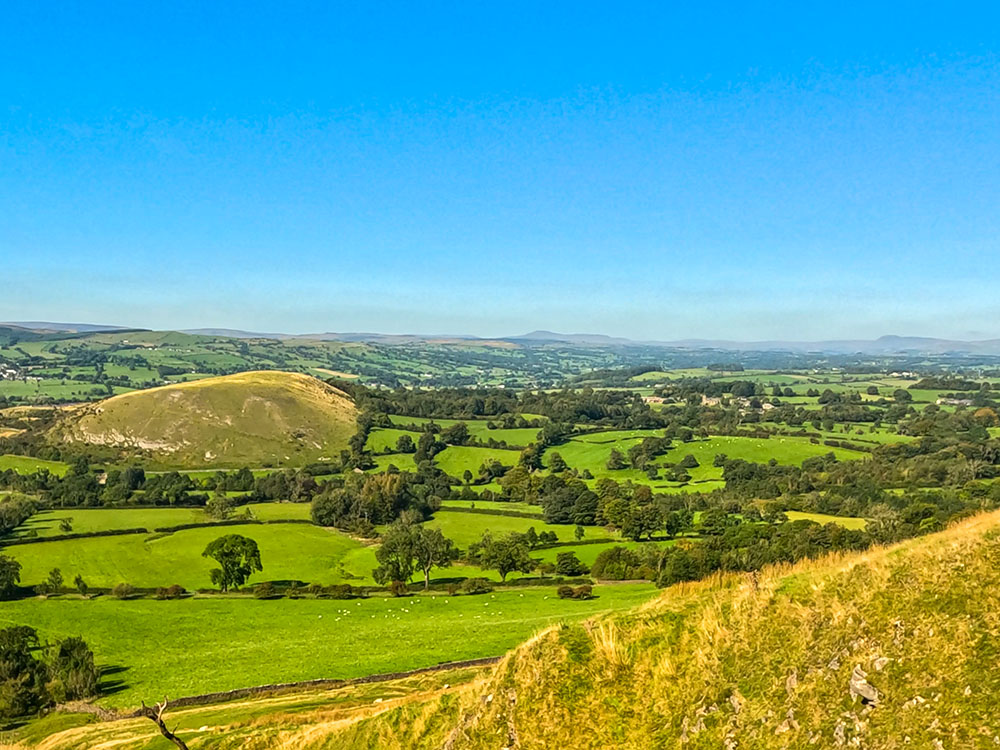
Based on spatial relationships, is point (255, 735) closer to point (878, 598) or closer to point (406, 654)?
point (878, 598)

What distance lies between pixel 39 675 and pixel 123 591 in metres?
32.7

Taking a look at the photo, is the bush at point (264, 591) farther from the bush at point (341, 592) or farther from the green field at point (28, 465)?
the green field at point (28, 465)

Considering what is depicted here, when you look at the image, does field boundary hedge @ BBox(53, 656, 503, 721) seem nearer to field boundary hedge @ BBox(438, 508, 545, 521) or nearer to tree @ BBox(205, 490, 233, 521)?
field boundary hedge @ BBox(438, 508, 545, 521)

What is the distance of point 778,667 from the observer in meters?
16.9

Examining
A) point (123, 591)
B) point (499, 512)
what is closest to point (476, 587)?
point (123, 591)

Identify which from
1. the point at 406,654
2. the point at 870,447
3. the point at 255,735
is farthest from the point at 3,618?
the point at 870,447

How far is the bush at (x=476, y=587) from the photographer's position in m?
82.1

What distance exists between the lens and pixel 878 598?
17125 mm

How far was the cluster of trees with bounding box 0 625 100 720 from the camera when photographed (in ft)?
158

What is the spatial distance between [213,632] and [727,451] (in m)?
138

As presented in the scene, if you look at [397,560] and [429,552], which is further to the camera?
[429,552]

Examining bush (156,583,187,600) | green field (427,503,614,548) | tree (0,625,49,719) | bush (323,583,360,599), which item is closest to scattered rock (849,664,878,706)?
tree (0,625,49,719)

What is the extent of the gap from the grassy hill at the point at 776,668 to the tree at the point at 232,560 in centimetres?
7277

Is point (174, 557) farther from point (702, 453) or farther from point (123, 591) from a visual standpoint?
point (702, 453)
